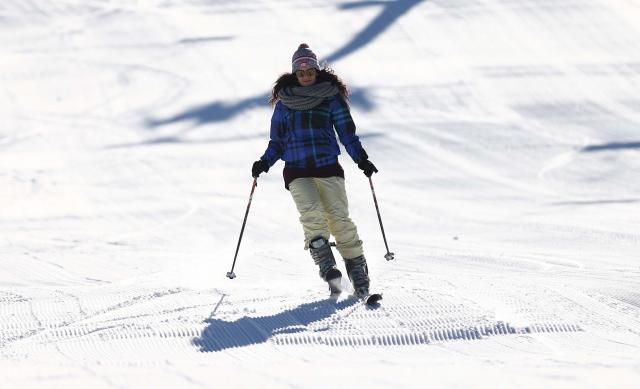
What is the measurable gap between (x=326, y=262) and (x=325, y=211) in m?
0.29

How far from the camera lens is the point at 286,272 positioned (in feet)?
22.4

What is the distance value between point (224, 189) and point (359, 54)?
486 centimetres

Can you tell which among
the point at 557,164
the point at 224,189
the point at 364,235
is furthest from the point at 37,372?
the point at 557,164

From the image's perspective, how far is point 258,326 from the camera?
182 inches

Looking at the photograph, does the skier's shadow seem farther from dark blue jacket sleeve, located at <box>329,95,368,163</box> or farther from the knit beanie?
the knit beanie

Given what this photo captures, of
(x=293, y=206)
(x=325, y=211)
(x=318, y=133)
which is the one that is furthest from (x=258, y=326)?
(x=293, y=206)

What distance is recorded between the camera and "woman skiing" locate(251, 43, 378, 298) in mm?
5395

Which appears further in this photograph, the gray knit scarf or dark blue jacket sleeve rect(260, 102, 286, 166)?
dark blue jacket sleeve rect(260, 102, 286, 166)

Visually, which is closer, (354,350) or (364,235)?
(354,350)

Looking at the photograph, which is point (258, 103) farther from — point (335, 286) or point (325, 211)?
point (335, 286)

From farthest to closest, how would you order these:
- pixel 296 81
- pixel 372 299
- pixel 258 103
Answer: pixel 258 103 < pixel 296 81 < pixel 372 299

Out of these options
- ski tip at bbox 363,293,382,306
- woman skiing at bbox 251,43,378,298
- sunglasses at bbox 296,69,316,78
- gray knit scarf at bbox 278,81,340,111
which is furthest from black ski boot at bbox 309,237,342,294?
sunglasses at bbox 296,69,316,78

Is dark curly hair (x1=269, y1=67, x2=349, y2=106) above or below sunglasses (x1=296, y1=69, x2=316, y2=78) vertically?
below

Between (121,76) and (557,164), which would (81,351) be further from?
(121,76)
